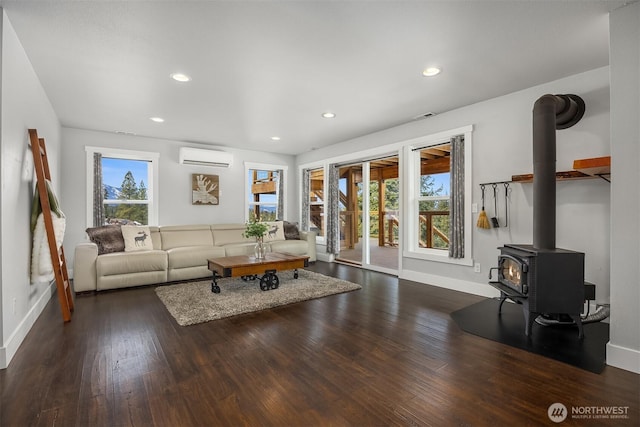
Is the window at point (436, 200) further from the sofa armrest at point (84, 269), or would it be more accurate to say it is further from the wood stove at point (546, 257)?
the sofa armrest at point (84, 269)

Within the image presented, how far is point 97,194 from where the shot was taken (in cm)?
517

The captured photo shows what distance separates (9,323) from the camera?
227 cm

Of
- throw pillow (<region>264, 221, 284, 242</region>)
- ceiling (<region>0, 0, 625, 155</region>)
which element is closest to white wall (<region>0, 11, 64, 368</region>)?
ceiling (<region>0, 0, 625, 155</region>)

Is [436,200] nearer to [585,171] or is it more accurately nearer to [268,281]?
[585,171]

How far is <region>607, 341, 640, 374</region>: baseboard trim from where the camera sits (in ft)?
6.77

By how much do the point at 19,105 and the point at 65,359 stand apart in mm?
2127

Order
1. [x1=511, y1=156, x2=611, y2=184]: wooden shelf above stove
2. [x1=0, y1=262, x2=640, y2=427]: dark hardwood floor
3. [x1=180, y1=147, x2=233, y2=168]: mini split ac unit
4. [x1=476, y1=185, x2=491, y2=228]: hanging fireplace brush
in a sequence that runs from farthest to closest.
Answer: [x1=180, y1=147, x2=233, y2=168]: mini split ac unit → [x1=476, y1=185, x2=491, y2=228]: hanging fireplace brush → [x1=511, y1=156, x2=611, y2=184]: wooden shelf above stove → [x1=0, y1=262, x2=640, y2=427]: dark hardwood floor

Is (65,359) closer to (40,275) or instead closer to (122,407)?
(122,407)

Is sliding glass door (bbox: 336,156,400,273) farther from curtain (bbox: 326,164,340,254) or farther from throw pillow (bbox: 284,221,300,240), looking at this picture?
throw pillow (bbox: 284,221,300,240)

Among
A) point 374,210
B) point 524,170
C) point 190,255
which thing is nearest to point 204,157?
point 190,255

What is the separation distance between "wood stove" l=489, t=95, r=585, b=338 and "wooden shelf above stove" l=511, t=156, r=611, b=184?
259 mm

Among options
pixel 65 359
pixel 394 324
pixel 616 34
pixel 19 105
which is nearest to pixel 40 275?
pixel 65 359

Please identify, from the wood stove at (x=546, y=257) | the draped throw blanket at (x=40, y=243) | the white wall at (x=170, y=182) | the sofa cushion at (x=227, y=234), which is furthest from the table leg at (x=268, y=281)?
Answer: the white wall at (x=170, y=182)

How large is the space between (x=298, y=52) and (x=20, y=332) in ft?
10.9
